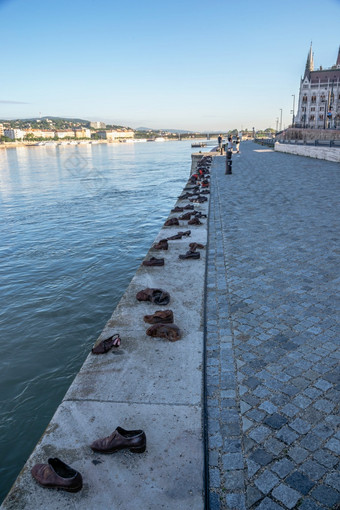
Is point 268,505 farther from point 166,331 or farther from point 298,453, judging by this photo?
point 166,331

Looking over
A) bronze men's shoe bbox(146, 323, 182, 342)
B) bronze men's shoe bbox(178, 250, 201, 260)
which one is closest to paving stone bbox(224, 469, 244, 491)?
bronze men's shoe bbox(146, 323, 182, 342)

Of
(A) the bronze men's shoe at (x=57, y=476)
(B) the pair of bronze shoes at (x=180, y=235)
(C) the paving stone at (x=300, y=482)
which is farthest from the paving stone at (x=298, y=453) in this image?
(B) the pair of bronze shoes at (x=180, y=235)

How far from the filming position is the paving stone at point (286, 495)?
8.44ft

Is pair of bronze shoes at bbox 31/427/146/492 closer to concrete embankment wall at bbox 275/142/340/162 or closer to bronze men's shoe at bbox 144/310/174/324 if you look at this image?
bronze men's shoe at bbox 144/310/174/324

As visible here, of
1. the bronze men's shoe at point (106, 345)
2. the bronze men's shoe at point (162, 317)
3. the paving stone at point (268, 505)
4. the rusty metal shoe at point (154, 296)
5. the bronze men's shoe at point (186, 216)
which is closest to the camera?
the paving stone at point (268, 505)

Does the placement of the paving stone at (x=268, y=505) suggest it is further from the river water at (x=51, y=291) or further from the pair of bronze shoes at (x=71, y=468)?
the river water at (x=51, y=291)

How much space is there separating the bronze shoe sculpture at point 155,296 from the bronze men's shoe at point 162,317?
21.6 inches

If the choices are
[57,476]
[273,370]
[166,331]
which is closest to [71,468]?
[57,476]

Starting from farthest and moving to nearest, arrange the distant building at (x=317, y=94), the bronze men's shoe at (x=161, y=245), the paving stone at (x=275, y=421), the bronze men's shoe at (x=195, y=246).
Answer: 1. the distant building at (x=317, y=94)
2. the bronze men's shoe at (x=161, y=245)
3. the bronze men's shoe at (x=195, y=246)
4. the paving stone at (x=275, y=421)

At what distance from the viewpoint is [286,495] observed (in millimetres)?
2617

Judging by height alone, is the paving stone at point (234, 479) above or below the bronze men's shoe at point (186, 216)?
below

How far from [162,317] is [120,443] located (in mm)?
2206

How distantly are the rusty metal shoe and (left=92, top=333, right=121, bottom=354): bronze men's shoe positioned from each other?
1.20 metres

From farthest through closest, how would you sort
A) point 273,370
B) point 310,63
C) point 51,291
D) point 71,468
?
1. point 310,63
2. point 51,291
3. point 273,370
4. point 71,468
